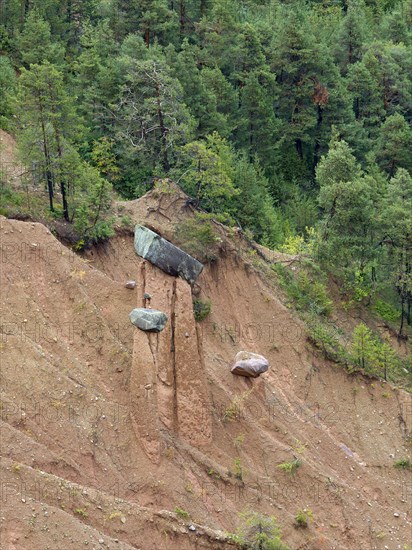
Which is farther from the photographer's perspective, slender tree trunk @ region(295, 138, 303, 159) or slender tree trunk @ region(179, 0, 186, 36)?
slender tree trunk @ region(179, 0, 186, 36)

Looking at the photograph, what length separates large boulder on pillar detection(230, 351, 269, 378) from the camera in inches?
1233

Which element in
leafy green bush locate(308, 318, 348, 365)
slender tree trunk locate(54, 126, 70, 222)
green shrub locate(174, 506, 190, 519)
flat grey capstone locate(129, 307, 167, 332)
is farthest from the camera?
leafy green bush locate(308, 318, 348, 365)

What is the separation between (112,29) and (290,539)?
3970cm

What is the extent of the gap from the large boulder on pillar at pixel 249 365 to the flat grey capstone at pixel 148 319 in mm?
4178

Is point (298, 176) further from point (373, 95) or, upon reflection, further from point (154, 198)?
point (154, 198)

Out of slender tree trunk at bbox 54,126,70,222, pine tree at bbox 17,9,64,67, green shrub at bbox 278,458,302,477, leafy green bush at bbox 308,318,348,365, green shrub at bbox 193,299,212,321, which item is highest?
slender tree trunk at bbox 54,126,70,222

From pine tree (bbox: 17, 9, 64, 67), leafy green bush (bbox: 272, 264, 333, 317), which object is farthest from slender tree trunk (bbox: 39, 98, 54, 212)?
pine tree (bbox: 17, 9, 64, 67)

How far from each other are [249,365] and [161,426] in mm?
4577

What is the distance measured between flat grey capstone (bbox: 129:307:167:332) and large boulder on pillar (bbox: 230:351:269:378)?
13.7ft

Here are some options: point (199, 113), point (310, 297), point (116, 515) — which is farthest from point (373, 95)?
point (116, 515)

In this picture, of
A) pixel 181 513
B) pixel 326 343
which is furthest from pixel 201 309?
pixel 181 513

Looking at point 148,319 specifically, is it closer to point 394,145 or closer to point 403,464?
point 403,464

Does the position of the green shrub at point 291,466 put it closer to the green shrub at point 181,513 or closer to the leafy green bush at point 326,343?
the green shrub at point 181,513

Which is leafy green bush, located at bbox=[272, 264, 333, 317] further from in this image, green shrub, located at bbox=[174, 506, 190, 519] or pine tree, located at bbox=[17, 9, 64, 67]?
pine tree, located at bbox=[17, 9, 64, 67]
